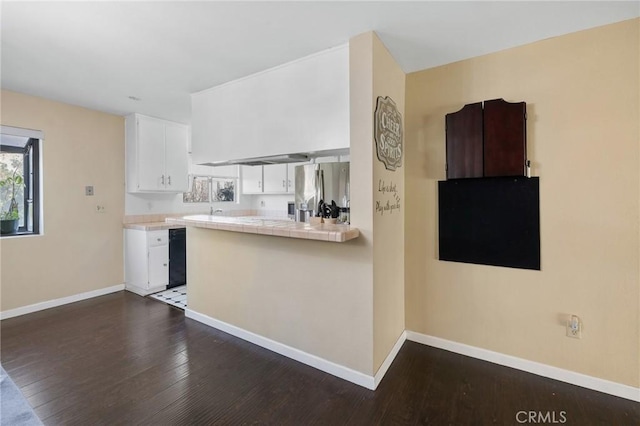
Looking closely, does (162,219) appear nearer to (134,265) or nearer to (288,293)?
(134,265)

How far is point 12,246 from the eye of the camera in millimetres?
3266

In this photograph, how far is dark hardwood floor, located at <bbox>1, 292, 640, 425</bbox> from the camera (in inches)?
70.6

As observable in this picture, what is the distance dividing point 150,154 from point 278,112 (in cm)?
259

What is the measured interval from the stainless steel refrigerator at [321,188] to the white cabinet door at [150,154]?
2222 millimetres

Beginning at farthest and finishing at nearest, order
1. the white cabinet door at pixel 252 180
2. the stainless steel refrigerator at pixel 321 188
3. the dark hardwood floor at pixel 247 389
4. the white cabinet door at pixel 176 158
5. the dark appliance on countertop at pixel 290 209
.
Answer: the white cabinet door at pixel 252 180, the dark appliance on countertop at pixel 290 209, the white cabinet door at pixel 176 158, the stainless steel refrigerator at pixel 321 188, the dark hardwood floor at pixel 247 389

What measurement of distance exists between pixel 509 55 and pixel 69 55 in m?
3.51

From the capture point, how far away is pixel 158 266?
4.04 metres

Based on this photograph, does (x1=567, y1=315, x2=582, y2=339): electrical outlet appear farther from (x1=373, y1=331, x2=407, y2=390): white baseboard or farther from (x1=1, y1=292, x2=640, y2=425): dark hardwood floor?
(x1=373, y1=331, x2=407, y2=390): white baseboard

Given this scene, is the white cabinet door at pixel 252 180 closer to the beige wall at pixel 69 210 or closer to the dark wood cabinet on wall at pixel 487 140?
the beige wall at pixel 69 210

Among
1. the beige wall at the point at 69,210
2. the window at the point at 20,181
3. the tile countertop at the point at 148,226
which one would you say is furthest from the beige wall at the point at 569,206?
the window at the point at 20,181

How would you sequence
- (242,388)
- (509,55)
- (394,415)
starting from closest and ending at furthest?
(394,415) → (242,388) → (509,55)

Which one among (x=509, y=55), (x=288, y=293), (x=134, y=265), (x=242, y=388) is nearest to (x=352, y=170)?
(x=288, y=293)

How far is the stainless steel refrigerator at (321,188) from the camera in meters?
3.09

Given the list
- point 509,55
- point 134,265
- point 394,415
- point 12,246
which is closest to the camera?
point 394,415
